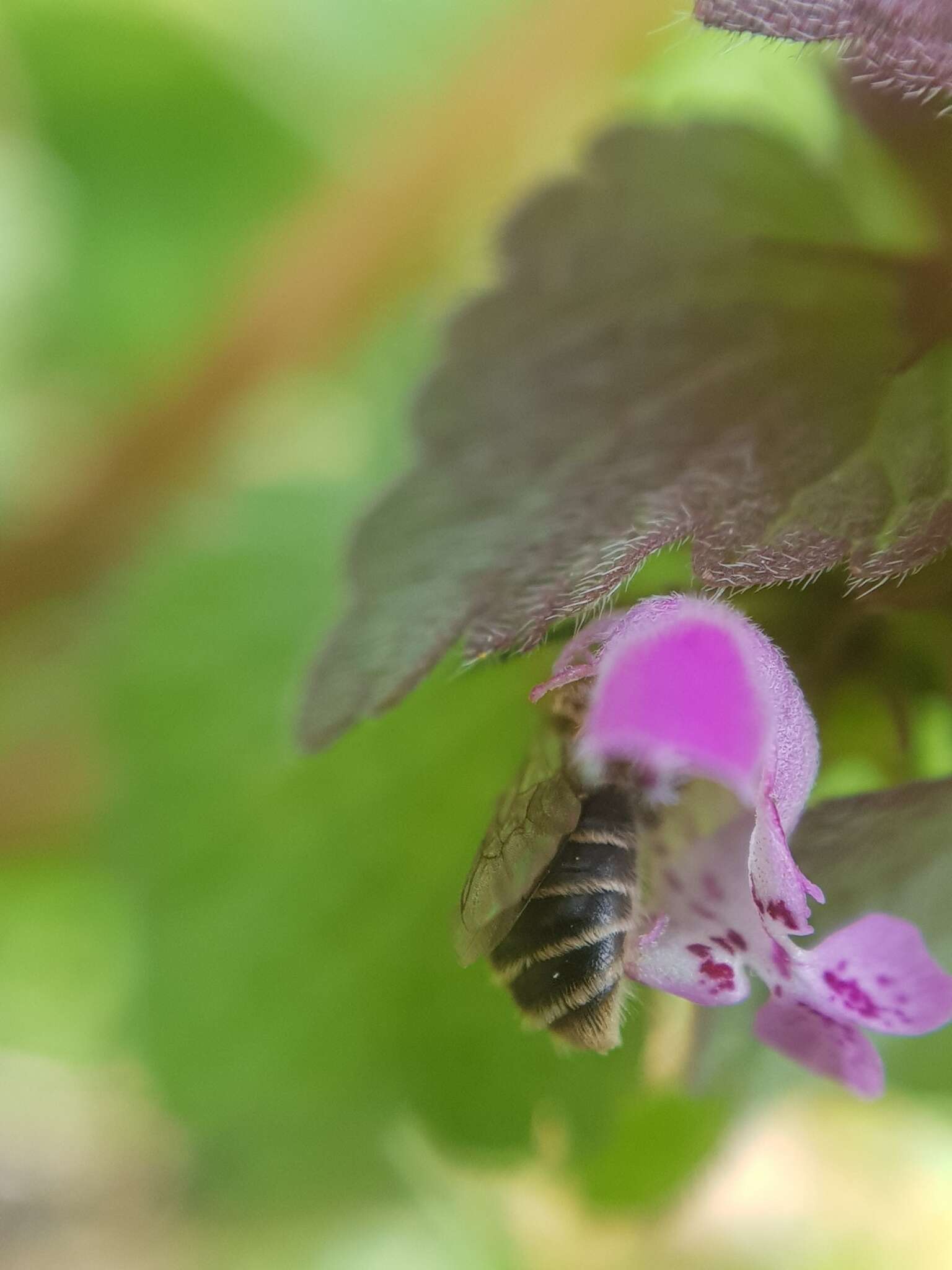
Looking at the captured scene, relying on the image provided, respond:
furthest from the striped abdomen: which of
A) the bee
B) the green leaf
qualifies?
the green leaf

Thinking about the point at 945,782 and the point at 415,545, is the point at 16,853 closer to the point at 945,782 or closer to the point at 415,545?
the point at 415,545

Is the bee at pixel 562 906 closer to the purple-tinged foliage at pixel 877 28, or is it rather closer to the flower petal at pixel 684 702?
the flower petal at pixel 684 702

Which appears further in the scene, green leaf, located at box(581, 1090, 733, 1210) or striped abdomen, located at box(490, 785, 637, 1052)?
green leaf, located at box(581, 1090, 733, 1210)

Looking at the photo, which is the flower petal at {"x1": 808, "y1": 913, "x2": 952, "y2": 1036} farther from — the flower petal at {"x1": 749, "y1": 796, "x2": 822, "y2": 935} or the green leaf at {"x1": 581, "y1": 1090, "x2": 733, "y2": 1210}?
the green leaf at {"x1": 581, "y1": 1090, "x2": 733, "y2": 1210}

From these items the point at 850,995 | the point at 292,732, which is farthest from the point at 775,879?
the point at 292,732

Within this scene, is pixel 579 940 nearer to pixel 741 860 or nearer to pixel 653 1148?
pixel 741 860

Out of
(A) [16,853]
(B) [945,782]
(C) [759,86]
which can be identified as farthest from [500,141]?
(B) [945,782]

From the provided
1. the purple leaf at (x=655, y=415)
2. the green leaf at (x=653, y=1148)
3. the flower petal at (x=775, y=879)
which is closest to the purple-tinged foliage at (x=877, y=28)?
the purple leaf at (x=655, y=415)
